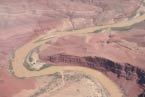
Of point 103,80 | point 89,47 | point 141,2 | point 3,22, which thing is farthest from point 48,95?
point 141,2

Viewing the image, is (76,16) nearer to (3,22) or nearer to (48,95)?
(3,22)

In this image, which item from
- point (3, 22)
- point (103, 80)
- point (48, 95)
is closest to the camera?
point (48, 95)

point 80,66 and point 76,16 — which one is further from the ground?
point 76,16

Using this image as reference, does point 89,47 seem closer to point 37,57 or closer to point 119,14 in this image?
point 37,57

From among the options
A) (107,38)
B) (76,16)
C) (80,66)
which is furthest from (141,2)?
(80,66)

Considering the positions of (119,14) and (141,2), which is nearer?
(119,14)

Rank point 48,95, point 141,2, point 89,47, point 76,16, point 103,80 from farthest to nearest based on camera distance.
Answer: point 141,2, point 76,16, point 89,47, point 103,80, point 48,95
